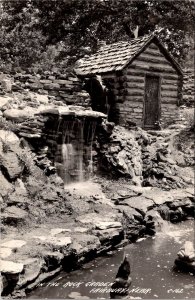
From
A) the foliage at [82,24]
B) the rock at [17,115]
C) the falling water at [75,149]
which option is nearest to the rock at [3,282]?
the rock at [17,115]

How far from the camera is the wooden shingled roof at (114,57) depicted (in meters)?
15.3

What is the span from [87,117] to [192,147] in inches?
210

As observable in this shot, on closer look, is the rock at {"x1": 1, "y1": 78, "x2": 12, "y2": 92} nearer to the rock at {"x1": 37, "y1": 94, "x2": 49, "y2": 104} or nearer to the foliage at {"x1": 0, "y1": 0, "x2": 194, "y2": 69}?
the rock at {"x1": 37, "y1": 94, "x2": 49, "y2": 104}

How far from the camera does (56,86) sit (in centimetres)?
1416

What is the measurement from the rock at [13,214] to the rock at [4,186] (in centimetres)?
42

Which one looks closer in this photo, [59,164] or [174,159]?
[59,164]

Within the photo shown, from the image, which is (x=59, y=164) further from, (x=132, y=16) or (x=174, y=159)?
(x=132, y=16)

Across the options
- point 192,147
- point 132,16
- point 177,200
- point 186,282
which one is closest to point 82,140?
point 177,200

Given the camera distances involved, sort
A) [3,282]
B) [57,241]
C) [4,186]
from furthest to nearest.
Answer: [4,186] < [57,241] < [3,282]

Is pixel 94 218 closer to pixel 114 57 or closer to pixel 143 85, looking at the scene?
pixel 143 85

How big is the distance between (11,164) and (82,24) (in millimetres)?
17379

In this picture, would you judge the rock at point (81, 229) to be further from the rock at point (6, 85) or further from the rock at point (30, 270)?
the rock at point (6, 85)

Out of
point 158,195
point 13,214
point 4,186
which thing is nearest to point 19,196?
point 4,186

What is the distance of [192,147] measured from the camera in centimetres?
1523
